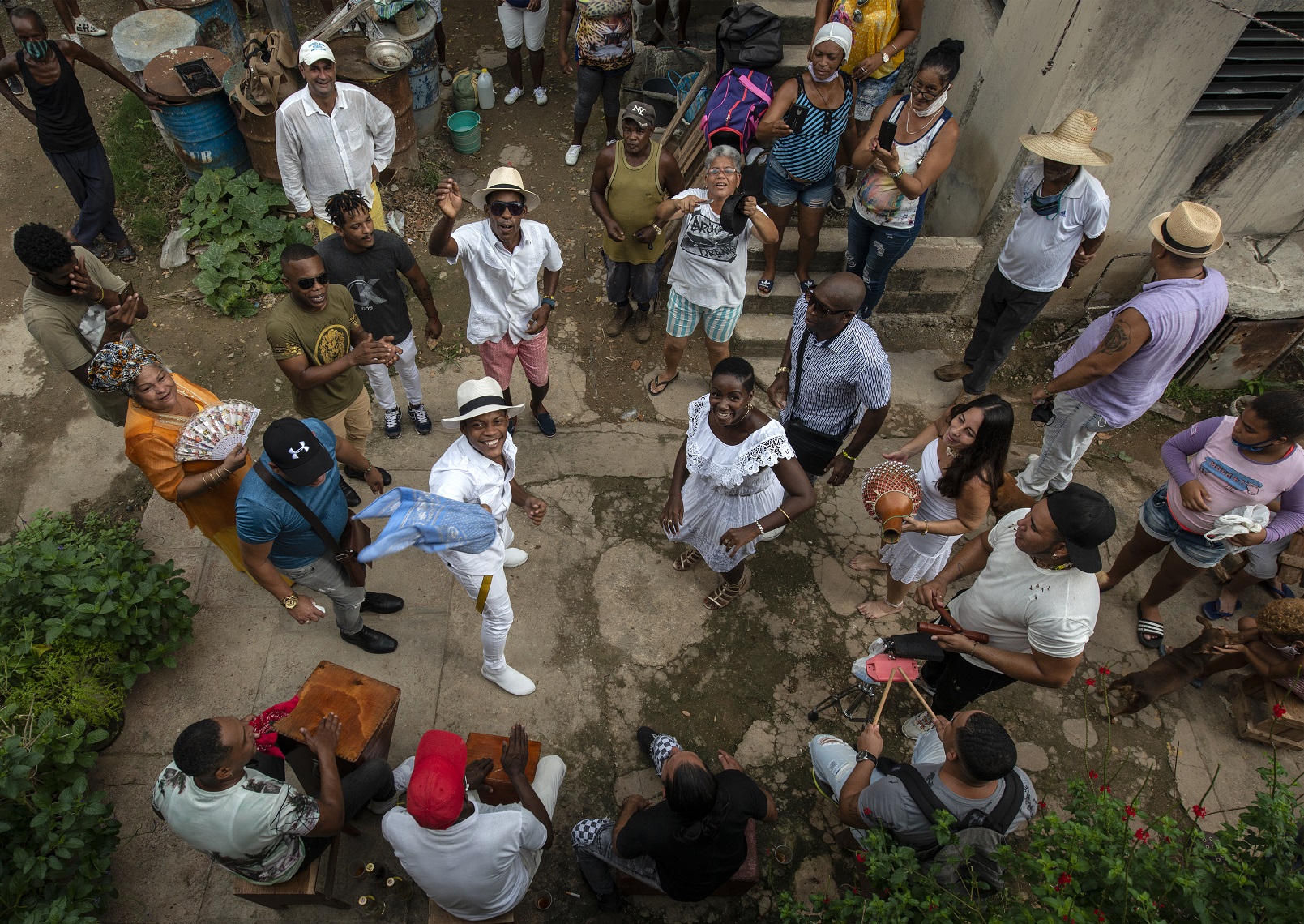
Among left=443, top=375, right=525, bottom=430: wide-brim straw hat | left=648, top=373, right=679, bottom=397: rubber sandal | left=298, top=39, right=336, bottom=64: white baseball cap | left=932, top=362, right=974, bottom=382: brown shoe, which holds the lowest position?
left=648, top=373, right=679, bottom=397: rubber sandal

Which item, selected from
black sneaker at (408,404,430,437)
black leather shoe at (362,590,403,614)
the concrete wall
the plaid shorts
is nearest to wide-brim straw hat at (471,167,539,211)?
the plaid shorts

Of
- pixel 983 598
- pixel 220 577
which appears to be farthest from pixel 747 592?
pixel 220 577

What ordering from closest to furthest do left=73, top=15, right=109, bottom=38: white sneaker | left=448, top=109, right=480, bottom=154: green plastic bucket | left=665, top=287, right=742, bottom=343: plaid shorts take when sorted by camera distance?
left=665, top=287, right=742, bottom=343: plaid shorts → left=448, top=109, right=480, bottom=154: green plastic bucket → left=73, top=15, right=109, bottom=38: white sneaker

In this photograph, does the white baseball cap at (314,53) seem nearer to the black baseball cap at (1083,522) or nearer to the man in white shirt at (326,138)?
the man in white shirt at (326,138)

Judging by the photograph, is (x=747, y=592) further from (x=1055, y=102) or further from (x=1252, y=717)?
(x=1055, y=102)

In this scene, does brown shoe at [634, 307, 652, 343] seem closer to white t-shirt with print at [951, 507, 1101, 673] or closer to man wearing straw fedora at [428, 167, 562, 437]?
man wearing straw fedora at [428, 167, 562, 437]

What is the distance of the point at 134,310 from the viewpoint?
441cm

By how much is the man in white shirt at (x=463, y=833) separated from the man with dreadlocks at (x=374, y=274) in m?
2.52

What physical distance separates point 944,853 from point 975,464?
1.96 m

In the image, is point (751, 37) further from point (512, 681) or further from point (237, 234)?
point (512, 681)

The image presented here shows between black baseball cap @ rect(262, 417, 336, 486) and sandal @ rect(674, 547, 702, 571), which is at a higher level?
black baseball cap @ rect(262, 417, 336, 486)

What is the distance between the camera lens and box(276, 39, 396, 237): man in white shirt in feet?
16.9

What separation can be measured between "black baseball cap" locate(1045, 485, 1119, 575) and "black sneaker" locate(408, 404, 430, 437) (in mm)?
4320

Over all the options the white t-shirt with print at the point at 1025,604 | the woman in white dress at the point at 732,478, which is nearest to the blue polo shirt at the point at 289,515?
the woman in white dress at the point at 732,478
